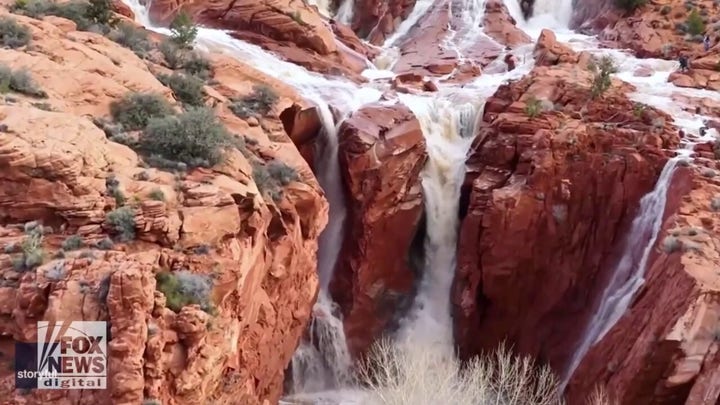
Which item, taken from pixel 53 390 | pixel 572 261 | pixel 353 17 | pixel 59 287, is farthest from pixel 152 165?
pixel 353 17

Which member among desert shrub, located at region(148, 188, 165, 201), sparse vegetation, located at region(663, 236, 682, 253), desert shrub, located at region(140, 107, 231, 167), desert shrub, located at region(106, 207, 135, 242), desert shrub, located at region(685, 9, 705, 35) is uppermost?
desert shrub, located at region(685, 9, 705, 35)

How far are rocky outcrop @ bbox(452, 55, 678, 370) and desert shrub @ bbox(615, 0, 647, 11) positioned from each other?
13690 mm

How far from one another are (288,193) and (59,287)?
6.66m

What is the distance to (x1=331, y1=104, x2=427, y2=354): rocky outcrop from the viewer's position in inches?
785

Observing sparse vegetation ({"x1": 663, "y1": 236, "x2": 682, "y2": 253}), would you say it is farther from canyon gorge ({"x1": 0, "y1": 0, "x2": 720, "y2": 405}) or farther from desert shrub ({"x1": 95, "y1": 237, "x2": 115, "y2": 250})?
desert shrub ({"x1": 95, "y1": 237, "x2": 115, "y2": 250})

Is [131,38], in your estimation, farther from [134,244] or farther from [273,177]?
[134,244]

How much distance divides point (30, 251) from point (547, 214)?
1470cm

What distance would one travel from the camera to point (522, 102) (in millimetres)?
21531

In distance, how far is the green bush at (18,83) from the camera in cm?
1206

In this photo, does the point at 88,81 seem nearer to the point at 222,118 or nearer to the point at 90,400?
the point at 222,118

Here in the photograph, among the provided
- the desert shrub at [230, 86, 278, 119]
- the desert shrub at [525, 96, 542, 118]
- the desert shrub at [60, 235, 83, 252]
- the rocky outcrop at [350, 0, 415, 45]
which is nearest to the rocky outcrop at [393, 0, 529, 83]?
the rocky outcrop at [350, 0, 415, 45]

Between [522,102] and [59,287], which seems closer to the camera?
[59,287]

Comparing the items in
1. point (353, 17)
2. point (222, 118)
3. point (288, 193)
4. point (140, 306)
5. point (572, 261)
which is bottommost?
point (572, 261)

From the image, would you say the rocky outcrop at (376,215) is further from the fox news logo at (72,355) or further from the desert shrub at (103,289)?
the fox news logo at (72,355)
